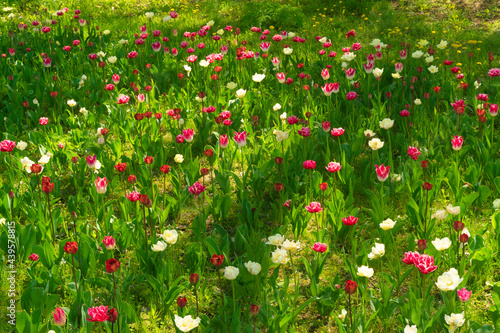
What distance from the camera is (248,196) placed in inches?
138

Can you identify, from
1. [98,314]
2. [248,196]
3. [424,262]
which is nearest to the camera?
[98,314]

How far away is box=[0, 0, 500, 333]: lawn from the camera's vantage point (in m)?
2.56

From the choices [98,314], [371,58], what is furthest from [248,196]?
[371,58]

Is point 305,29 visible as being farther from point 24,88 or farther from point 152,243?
point 152,243

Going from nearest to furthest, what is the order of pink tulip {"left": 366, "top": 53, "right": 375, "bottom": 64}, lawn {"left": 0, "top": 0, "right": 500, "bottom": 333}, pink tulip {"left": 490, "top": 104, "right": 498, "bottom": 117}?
lawn {"left": 0, "top": 0, "right": 500, "bottom": 333} → pink tulip {"left": 490, "top": 104, "right": 498, "bottom": 117} → pink tulip {"left": 366, "top": 53, "right": 375, "bottom": 64}

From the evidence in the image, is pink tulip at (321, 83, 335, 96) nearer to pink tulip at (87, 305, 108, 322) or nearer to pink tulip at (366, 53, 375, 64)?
pink tulip at (366, 53, 375, 64)

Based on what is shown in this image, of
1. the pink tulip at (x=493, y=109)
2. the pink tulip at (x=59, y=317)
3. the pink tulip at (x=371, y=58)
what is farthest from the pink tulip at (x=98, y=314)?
the pink tulip at (x=371, y=58)

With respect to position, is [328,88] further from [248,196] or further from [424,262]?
[424,262]

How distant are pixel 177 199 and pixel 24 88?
2591 millimetres

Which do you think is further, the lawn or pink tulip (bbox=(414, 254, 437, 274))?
the lawn

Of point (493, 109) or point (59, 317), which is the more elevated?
point (59, 317)

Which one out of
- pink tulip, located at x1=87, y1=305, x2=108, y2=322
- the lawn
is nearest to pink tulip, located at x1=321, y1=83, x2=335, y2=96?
the lawn

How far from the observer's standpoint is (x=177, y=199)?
3.61 m

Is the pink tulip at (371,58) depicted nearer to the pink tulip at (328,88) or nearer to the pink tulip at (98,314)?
the pink tulip at (328,88)
